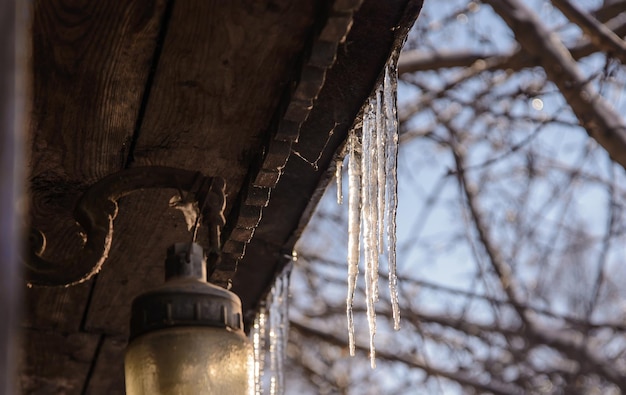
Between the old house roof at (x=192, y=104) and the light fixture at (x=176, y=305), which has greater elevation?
the old house roof at (x=192, y=104)

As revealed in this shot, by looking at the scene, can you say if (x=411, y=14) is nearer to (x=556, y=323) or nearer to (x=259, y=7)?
(x=259, y=7)

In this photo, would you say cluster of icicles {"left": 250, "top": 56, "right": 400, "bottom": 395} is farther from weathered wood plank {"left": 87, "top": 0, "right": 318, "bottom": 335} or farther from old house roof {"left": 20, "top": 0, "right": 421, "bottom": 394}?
weathered wood plank {"left": 87, "top": 0, "right": 318, "bottom": 335}

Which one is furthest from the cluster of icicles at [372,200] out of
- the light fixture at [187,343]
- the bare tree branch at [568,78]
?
the bare tree branch at [568,78]

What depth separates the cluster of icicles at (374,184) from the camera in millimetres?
2445

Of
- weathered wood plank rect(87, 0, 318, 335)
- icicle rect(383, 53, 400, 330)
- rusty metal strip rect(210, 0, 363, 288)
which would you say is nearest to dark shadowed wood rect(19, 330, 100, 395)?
weathered wood plank rect(87, 0, 318, 335)

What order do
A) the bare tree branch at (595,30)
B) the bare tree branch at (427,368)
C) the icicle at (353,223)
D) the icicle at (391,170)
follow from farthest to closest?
1. the bare tree branch at (427,368)
2. the bare tree branch at (595,30)
3. the icicle at (353,223)
4. the icicle at (391,170)

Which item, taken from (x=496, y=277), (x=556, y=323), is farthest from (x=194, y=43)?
(x=556, y=323)

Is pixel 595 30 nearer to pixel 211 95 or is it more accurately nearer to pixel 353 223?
pixel 353 223

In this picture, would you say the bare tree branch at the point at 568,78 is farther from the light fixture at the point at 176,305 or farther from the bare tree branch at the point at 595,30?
the light fixture at the point at 176,305

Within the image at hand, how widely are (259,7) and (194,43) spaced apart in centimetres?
16

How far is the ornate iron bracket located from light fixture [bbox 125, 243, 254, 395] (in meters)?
0.14

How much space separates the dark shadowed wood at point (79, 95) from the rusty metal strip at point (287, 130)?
0.97ft

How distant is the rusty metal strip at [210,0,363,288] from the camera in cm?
185

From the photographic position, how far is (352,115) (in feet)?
7.29
